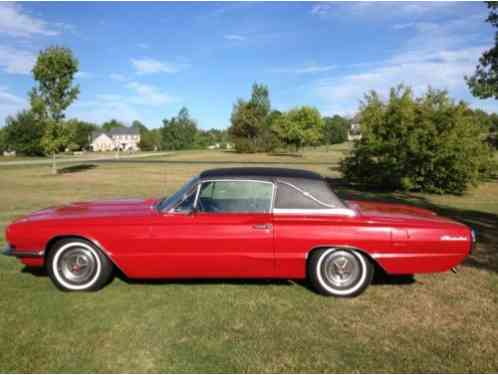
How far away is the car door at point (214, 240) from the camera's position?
12.2 ft

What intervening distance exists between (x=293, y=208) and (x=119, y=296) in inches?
84.5

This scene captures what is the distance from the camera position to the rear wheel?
3.89m

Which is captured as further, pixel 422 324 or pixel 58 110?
pixel 58 110

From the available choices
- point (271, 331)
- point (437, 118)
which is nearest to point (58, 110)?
point (437, 118)

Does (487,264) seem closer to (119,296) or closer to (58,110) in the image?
(119,296)

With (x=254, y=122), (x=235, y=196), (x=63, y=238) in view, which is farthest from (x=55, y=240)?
(x=254, y=122)

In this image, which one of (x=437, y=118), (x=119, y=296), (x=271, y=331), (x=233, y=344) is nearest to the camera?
(x=233, y=344)

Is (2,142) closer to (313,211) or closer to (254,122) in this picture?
(254,122)

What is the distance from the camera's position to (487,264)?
4.83 m

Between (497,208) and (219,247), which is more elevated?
(219,247)

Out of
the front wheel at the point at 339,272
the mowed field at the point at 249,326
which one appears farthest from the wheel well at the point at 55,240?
the front wheel at the point at 339,272

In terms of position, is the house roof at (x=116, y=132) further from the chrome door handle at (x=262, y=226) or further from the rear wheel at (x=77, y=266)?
the chrome door handle at (x=262, y=226)

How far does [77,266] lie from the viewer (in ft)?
12.9

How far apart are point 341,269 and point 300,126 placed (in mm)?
51820
